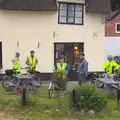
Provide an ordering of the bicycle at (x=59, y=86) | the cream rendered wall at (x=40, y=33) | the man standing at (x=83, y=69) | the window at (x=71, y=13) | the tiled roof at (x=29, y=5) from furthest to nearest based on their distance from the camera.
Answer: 1. the window at (x=71, y=13)
2. the cream rendered wall at (x=40, y=33)
3. the tiled roof at (x=29, y=5)
4. the man standing at (x=83, y=69)
5. the bicycle at (x=59, y=86)

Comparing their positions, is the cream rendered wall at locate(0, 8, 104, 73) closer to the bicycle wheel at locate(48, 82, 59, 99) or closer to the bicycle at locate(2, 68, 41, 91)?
the bicycle at locate(2, 68, 41, 91)

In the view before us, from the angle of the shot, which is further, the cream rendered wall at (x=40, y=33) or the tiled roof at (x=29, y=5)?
the cream rendered wall at (x=40, y=33)

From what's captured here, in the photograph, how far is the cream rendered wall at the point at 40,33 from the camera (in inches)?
893

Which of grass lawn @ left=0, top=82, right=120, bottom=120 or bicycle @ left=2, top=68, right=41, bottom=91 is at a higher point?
bicycle @ left=2, top=68, right=41, bottom=91

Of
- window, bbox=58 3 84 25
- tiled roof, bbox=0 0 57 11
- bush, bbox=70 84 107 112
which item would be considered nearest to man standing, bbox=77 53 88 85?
tiled roof, bbox=0 0 57 11

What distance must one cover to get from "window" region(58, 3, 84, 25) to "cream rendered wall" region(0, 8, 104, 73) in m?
0.31

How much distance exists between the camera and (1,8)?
71.7 feet

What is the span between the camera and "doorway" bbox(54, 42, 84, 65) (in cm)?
2352

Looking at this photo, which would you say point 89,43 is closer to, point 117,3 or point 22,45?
point 22,45

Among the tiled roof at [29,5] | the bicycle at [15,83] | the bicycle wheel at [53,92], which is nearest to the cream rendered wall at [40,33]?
the tiled roof at [29,5]

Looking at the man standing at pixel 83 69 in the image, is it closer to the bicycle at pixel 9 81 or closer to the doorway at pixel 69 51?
the bicycle at pixel 9 81

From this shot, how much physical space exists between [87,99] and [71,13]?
1244cm

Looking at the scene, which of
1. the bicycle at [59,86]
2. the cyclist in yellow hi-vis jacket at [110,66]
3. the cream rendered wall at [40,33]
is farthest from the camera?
the cream rendered wall at [40,33]

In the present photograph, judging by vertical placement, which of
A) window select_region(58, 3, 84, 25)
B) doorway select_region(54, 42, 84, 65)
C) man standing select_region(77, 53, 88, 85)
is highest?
window select_region(58, 3, 84, 25)
